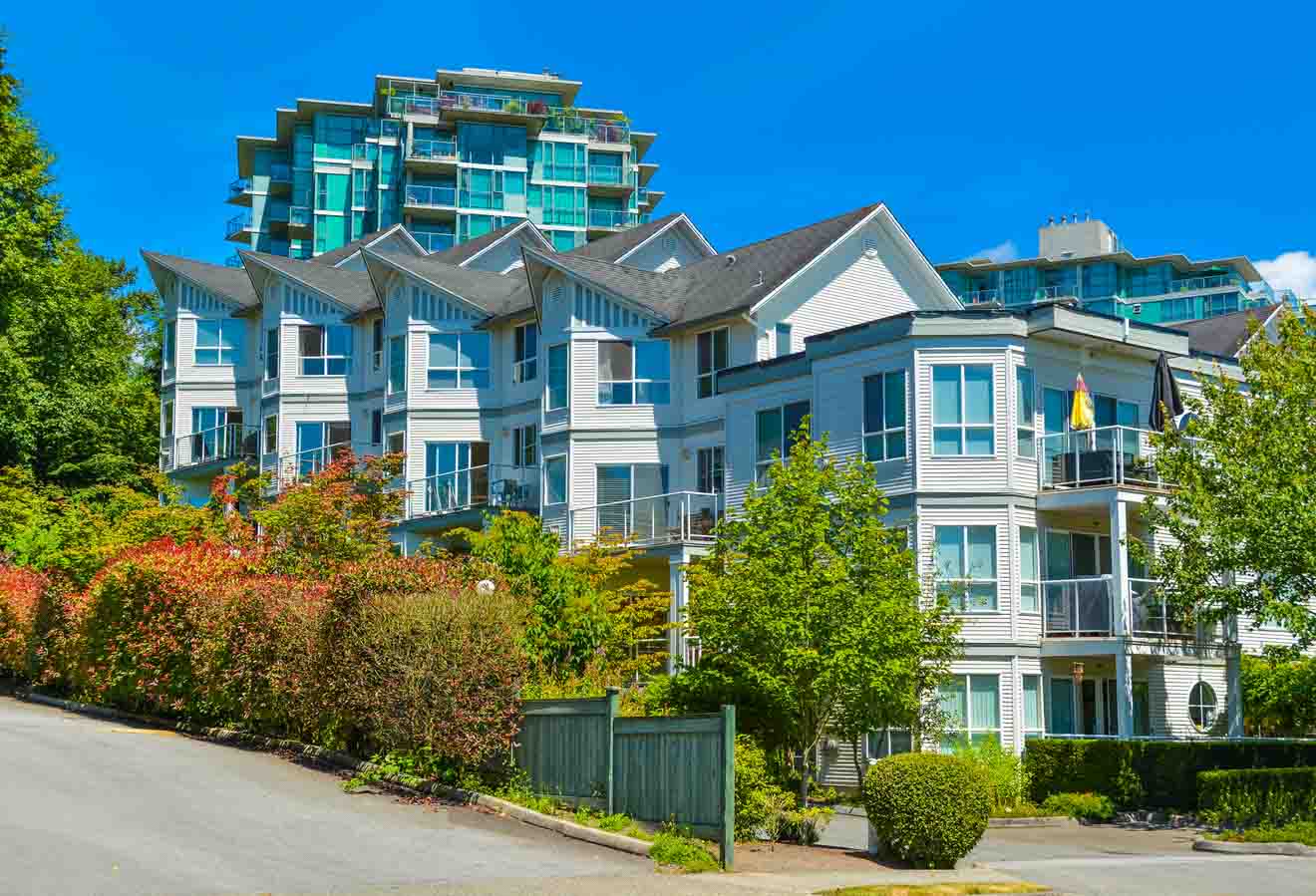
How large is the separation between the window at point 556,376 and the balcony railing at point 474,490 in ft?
6.38

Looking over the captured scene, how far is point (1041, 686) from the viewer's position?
30891 mm

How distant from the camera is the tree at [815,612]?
21156mm

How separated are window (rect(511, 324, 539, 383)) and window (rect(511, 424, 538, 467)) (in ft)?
4.70

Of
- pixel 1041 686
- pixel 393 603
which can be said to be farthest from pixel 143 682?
pixel 1041 686

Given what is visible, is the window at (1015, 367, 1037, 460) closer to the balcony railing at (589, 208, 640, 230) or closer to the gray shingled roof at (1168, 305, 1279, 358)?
the gray shingled roof at (1168, 305, 1279, 358)

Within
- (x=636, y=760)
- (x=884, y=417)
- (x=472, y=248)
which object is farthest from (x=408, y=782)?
(x=472, y=248)

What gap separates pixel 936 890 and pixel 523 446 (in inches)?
1163

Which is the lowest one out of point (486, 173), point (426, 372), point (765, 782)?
point (765, 782)

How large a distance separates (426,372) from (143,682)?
1985 centimetres

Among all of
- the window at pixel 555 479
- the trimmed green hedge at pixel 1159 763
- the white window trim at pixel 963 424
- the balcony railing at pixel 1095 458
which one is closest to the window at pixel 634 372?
the window at pixel 555 479

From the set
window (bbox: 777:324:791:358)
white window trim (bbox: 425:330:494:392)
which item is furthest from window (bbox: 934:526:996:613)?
white window trim (bbox: 425:330:494:392)

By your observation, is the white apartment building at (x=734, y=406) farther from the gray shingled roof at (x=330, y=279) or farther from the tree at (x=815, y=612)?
the tree at (x=815, y=612)

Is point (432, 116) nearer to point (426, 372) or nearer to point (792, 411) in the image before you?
point (426, 372)

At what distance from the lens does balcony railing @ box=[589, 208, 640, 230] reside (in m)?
86.1
